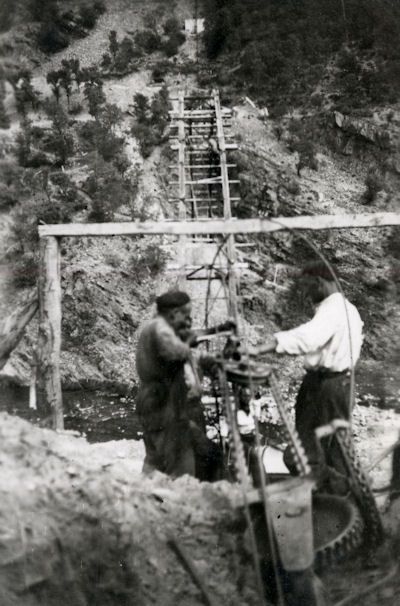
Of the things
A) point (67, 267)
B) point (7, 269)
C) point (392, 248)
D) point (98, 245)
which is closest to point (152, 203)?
point (98, 245)

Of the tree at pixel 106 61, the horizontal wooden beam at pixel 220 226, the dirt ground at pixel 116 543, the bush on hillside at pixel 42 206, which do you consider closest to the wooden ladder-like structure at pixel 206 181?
the horizontal wooden beam at pixel 220 226

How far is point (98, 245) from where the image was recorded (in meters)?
13.1

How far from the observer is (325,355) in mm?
2879

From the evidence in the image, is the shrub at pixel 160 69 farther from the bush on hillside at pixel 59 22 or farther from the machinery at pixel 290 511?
the machinery at pixel 290 511

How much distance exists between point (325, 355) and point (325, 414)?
0.40m

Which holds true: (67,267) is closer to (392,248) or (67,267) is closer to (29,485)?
(392,248)

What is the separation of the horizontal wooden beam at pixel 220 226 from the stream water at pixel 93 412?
5198 millimetres

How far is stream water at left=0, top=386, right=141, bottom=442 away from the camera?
8250 millimetres

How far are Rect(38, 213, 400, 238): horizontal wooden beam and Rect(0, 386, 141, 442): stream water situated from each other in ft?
17.1

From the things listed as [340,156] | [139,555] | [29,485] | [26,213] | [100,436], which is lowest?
[100,436]

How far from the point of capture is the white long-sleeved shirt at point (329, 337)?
2.68 metres

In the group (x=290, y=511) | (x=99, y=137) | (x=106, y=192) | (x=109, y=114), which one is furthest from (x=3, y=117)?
(x=106, y=192)

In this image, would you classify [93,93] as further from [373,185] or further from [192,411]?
[373,185]

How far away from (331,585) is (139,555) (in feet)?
3.39
